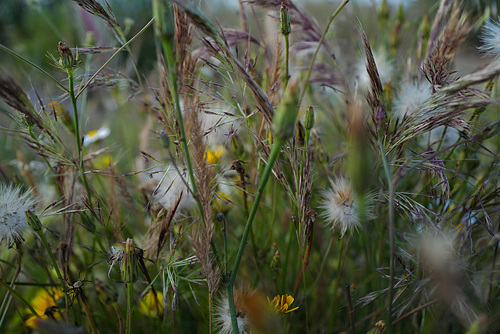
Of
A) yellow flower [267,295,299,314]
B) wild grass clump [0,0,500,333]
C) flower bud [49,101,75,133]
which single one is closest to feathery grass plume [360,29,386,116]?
wild grass clump [0,0,500,333]

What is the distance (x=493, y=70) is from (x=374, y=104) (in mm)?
123

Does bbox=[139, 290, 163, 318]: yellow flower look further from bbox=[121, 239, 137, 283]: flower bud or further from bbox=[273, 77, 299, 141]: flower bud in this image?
bbox=[273, 77, 299, 141]: flower bud

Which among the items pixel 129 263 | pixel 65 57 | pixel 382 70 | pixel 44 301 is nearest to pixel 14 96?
pixel 65 57

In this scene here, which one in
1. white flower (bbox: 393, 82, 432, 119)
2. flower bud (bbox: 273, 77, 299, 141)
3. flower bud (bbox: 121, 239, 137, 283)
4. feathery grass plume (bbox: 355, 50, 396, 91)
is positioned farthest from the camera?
feathery grass plume (bbox: 355, 50, 396, 91)

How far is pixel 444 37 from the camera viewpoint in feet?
1.61

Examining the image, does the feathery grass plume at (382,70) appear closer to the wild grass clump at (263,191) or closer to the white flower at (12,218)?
the wild grass clump at (263,191)

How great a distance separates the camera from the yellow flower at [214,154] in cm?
59

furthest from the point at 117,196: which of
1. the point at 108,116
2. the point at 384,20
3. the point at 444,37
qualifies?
the point at 108,116

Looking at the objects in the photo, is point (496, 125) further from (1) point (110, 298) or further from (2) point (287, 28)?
(1) point (110, 298)

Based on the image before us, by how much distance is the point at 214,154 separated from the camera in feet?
1.92

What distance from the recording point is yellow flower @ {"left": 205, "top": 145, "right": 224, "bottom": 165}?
23.2 inches

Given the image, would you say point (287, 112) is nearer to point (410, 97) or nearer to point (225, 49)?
point (225, 49)

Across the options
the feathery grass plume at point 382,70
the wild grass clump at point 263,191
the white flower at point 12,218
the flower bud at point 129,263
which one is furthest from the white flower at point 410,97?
the white flower at point 12,218

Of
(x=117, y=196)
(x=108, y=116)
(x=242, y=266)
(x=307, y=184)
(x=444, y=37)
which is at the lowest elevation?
(x=108, y=116)
